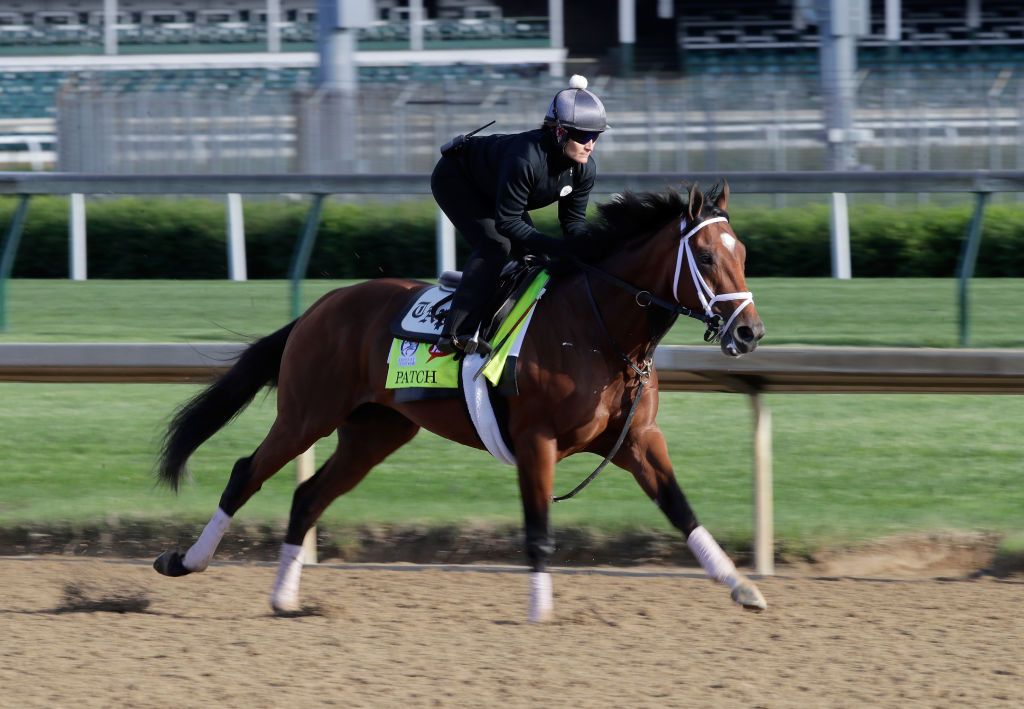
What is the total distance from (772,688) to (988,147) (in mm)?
9892

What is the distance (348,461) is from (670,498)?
54.2 inches

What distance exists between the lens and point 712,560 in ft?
17.2

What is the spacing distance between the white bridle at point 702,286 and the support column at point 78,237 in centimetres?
657

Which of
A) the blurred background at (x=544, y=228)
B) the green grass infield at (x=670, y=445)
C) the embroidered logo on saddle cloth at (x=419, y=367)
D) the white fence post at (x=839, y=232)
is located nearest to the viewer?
the embroidered logo on saddle cloth at (x=419, y=367)

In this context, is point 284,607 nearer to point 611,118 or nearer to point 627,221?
point 627,221

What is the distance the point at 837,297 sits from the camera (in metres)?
9.45

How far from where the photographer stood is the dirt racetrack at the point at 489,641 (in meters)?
4.30

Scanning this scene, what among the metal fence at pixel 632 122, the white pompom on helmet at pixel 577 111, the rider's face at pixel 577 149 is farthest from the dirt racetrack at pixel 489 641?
the metal fence at pixel 632 122

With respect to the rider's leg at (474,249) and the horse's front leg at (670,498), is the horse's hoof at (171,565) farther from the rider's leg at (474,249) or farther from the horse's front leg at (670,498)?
the horse's front leg at (670,498)

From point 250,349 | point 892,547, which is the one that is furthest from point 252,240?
point 892,547

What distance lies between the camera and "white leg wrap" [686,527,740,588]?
524cm

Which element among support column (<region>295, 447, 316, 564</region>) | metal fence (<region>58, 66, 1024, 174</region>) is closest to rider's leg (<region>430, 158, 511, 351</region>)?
support column (<region>295, 447, 316, 564</region>)

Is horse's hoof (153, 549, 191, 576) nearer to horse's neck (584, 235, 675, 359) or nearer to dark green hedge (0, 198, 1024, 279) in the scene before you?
horse's neck (584, 235, 675, 359)

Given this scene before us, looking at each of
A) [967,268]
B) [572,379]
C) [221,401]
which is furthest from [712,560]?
[967,268]
